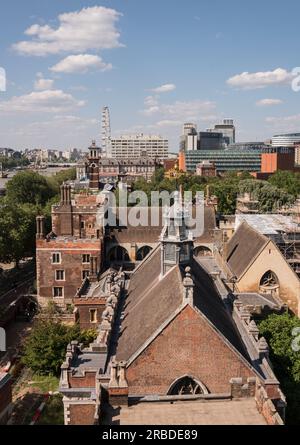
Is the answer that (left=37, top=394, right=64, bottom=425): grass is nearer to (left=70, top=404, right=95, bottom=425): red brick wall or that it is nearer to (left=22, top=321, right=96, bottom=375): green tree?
(left=22, top=321, right=96, bottom=375): green tree

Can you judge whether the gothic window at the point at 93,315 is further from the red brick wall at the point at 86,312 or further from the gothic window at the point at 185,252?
the gothic window at the point at 185,252

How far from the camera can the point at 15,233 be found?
71688 millimetres

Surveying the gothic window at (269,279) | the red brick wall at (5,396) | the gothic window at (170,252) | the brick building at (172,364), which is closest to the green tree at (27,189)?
the gothic window at (269,279)

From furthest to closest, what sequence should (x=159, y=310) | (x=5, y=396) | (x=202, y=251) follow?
(x=202, y=251) → (x=5, y=396) → (x=159, y=310)

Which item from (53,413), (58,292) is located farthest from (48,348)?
(58,292)

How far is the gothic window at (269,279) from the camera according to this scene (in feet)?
154

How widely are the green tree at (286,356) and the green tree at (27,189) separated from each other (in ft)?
293

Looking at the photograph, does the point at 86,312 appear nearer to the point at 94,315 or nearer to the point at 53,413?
the point at 94,315

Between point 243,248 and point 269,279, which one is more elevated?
point 243,248

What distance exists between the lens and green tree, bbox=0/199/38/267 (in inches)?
2756

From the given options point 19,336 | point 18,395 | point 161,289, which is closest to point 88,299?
point 19,336

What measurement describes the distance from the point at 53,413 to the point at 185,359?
52.1 ft
